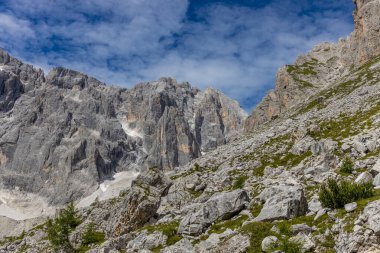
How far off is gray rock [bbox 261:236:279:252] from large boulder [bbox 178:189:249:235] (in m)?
9.51

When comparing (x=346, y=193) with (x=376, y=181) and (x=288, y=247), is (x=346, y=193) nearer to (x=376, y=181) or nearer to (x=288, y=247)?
(x=376, y=181)

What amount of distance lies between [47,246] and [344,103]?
2362 inches

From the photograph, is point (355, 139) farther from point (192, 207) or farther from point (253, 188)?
point (192, 207)

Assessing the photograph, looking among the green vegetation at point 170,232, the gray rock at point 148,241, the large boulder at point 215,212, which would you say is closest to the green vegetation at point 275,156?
the large boulder at point 215,212

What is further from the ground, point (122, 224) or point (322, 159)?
point (322, 159)

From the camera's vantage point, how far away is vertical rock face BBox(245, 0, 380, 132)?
137125mm

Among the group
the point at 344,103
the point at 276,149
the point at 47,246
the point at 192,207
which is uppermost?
the point at 344,103

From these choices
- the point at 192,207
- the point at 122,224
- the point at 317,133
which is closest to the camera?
the point at 192,207

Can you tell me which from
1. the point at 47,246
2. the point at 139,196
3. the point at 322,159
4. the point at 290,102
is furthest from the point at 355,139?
the point at 290,102

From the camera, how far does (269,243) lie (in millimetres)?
22422

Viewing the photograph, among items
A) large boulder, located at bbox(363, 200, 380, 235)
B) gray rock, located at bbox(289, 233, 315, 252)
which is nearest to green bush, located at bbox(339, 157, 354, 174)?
large boulder, located at bbox(363, 200, 380, 235)

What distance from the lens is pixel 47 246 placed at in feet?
196

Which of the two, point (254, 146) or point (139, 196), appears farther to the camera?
point (254, 146)

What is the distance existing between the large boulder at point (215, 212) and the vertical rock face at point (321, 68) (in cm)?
10052
